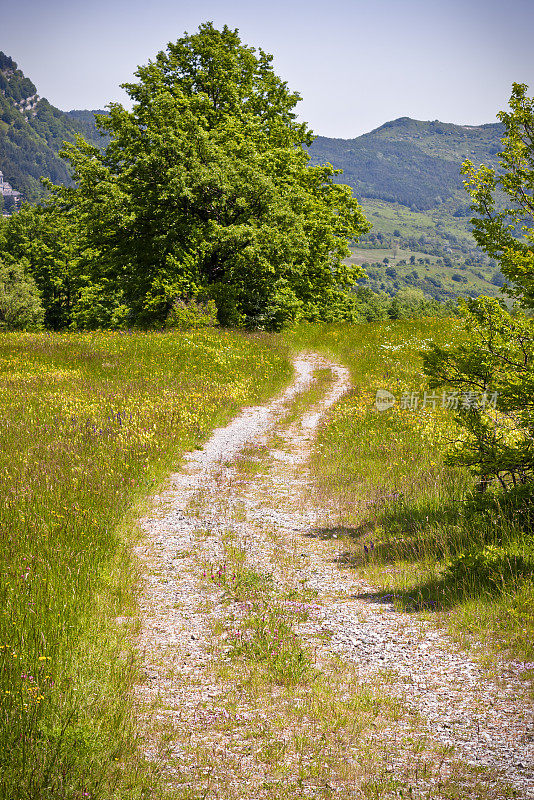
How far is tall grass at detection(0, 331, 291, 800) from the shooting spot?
3.89 metres

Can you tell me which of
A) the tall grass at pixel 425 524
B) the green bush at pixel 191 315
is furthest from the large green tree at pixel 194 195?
the tall grass at pixel 425 524

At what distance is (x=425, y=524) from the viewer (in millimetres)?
8836

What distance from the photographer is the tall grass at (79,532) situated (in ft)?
12.8

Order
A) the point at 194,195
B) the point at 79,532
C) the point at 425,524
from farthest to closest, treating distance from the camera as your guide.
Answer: the point at 194,195
the point at 425,524
the point at 79,532

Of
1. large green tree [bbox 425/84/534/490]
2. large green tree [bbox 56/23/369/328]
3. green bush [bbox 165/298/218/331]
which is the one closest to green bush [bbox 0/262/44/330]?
large green tree [bbox 56/23/369/328]

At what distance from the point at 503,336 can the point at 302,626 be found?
475 centimetres

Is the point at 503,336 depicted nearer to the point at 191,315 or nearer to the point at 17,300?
the point at 191,315

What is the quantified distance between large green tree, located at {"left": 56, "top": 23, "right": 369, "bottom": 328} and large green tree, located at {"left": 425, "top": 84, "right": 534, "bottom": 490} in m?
20.4

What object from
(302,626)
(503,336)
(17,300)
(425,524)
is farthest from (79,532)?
(17,300)

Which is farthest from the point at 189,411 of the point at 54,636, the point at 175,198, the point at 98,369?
the point at 175,198

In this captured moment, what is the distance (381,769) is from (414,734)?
555mm

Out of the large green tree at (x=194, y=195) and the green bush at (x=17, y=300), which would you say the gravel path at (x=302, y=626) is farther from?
the green bush at (x=17, y=300)

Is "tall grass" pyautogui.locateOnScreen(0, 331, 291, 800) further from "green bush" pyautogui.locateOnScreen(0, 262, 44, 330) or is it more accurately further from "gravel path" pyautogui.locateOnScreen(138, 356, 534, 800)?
"green bush" pyautogui.locateOnScreen(0, 262, 44, 330)

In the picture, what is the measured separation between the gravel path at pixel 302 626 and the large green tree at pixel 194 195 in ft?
61.2
